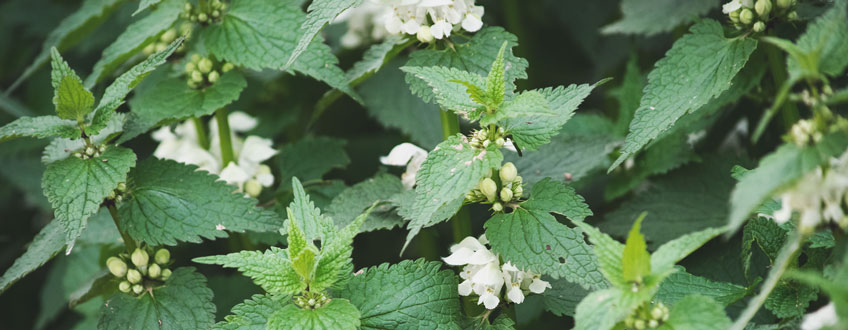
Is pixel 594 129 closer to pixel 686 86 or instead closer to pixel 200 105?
pixel 686 86

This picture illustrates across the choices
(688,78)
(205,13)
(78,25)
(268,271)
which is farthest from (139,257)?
(688,78)

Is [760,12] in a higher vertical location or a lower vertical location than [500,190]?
higher

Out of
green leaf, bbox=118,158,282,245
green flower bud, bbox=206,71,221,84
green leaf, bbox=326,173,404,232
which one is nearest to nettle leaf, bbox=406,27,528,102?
green leaf, bbox=326,173,404,232

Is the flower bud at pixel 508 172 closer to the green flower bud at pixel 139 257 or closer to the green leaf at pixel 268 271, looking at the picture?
the green leaf at pixel 268 271

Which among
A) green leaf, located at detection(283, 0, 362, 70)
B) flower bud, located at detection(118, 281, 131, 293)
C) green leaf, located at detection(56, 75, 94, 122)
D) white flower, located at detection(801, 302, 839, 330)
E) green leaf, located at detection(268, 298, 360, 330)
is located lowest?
flower bud, located at detection(118, 281, 131, 293)

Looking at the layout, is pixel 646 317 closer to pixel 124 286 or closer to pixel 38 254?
pixel 124 286

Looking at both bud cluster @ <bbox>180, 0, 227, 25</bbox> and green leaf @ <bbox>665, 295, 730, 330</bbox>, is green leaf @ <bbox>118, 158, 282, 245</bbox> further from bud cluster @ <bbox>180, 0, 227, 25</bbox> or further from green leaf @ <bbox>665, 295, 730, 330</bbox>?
green leaf @ <bbox>665, 295, 730, 330</bbox>
